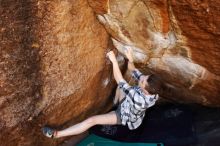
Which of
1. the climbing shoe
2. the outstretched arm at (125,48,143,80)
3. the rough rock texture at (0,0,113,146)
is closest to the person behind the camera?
the rough rock texture at (0,0,113,146)

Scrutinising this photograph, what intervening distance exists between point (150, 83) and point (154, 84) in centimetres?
14

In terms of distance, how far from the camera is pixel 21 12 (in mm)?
3635

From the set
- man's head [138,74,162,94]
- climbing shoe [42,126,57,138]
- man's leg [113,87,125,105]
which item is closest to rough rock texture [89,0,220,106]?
man's head [138,74,162,94]

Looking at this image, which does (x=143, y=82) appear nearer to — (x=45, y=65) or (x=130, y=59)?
(x=130, y=59)

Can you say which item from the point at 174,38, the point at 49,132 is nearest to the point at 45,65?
the point at 49,132

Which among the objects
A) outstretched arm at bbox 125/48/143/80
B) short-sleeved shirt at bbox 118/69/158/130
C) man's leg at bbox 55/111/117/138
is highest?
outstretched arm at bbox 125/48/143/80

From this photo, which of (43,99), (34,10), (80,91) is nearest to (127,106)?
(80,91)

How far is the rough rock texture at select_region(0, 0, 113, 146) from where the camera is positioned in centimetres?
371

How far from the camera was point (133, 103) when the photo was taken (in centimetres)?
423

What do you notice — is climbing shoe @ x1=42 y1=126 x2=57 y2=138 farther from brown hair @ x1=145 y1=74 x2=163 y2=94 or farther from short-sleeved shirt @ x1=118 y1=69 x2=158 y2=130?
brown hair @ x1=145 y1=74 x2=163 y2=94

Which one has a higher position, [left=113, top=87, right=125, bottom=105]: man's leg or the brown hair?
the brown hair

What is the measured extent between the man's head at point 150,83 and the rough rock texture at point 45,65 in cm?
58

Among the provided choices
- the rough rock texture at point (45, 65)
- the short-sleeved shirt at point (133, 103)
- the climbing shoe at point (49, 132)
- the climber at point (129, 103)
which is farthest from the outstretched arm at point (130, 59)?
the climbing shoe at point (49, 132)

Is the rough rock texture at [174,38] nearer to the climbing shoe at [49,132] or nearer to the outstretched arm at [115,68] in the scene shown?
the outstretched arm at [115,68]
